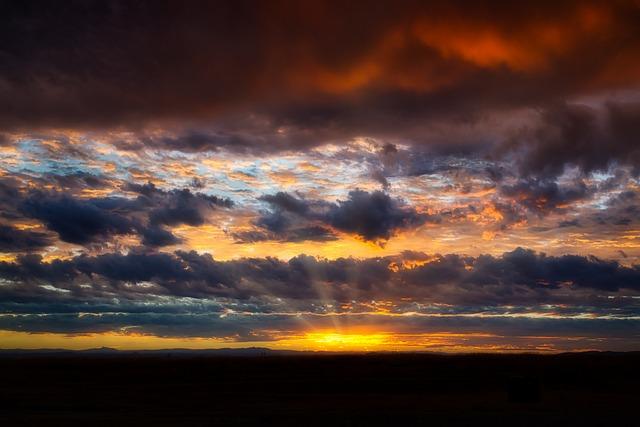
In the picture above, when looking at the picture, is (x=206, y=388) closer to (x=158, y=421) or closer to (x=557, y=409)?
(x=158, y=421)

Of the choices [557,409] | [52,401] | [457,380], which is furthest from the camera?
[457,380]

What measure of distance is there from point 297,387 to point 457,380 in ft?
71.9

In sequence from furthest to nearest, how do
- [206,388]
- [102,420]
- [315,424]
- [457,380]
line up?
[457,380] < [206,388] < [102,420] < [315,424]

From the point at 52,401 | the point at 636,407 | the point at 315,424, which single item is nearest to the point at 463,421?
the point at 315,424

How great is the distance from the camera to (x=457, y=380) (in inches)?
3012

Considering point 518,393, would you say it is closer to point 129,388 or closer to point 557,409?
point 557,409

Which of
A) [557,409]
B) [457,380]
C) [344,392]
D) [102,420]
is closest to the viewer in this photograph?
[102,420]

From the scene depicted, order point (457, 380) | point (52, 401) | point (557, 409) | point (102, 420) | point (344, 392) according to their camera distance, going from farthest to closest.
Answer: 1. point (457, 380)
2. point (344, 392)
3. point (52, 401)
4. point (557, 409)
5. point (102, 420)

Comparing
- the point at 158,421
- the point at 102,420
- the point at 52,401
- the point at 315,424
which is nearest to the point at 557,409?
the point at 315,424

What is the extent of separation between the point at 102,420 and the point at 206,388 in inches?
1045

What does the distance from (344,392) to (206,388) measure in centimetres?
1561

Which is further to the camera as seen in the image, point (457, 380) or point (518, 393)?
point (457, 380)

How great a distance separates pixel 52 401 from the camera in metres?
53.7

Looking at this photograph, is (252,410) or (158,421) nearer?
(158,421)
